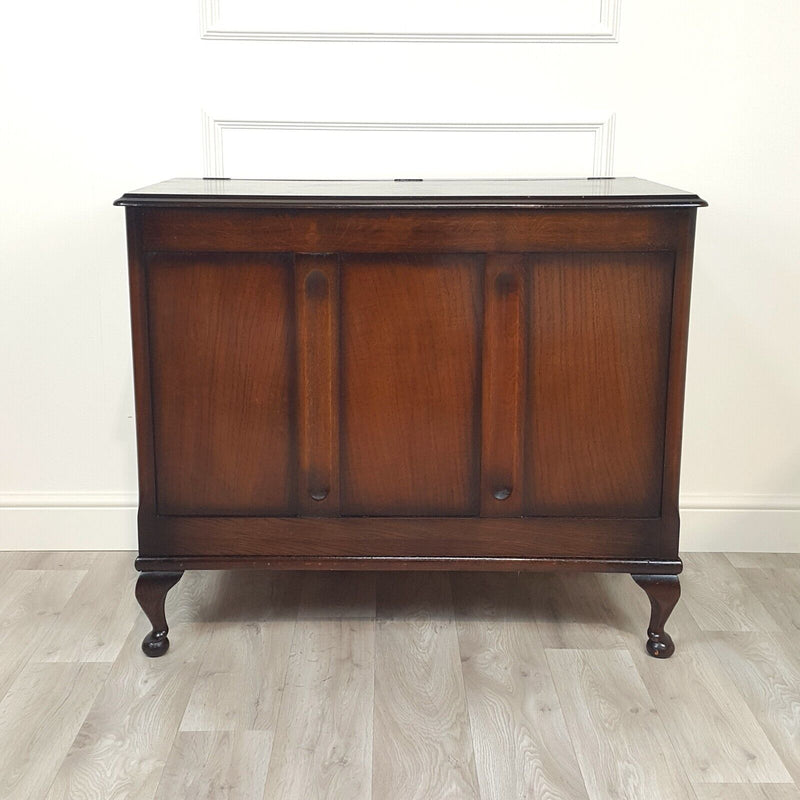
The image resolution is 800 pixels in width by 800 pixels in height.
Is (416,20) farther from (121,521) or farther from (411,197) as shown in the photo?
(121,521)

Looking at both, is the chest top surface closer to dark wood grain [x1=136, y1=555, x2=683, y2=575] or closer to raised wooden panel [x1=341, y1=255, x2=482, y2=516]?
raised wooden panel [x1=341, y1=255, x2=482, y2=516]

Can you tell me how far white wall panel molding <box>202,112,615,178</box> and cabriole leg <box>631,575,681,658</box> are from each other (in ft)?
2.82

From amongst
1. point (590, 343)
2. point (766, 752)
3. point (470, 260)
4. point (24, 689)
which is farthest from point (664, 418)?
point (24, 689)

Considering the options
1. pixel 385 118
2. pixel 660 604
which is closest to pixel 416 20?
pixel 385 118

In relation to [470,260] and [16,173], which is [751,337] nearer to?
[470,260]

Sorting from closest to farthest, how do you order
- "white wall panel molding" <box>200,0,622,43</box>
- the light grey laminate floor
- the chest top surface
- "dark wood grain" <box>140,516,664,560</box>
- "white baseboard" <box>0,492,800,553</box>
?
the light grey laminate floor
the chest top surface
"dark wood grain" <box>140,516,664,560</box>
"white wall panel molding" <box>200,0,622,43</box>
"white baseboard" <box>0,492,800,553</box>

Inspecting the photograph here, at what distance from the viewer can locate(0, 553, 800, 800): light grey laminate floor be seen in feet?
5.09

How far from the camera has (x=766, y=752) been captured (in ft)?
5.30

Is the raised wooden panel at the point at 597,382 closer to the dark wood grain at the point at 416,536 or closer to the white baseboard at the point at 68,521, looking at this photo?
the dark wood grain at the point at 416,536

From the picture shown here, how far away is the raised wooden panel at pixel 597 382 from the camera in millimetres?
1778

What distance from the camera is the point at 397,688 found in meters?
1.79

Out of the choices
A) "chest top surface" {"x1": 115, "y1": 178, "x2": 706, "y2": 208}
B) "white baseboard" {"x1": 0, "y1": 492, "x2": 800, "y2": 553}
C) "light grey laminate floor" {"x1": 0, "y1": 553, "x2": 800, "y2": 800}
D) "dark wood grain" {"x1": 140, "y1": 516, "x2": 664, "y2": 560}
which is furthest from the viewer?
"white baseboard" {"x1": 0, "y1": 492, "x2": 800, "y2": 553}

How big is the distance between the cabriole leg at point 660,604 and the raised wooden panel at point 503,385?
27cm

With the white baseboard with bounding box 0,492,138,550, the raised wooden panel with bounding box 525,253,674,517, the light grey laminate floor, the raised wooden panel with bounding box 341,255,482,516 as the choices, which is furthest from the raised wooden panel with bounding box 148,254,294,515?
the white baseboard with bounding box 0,492,138,550
